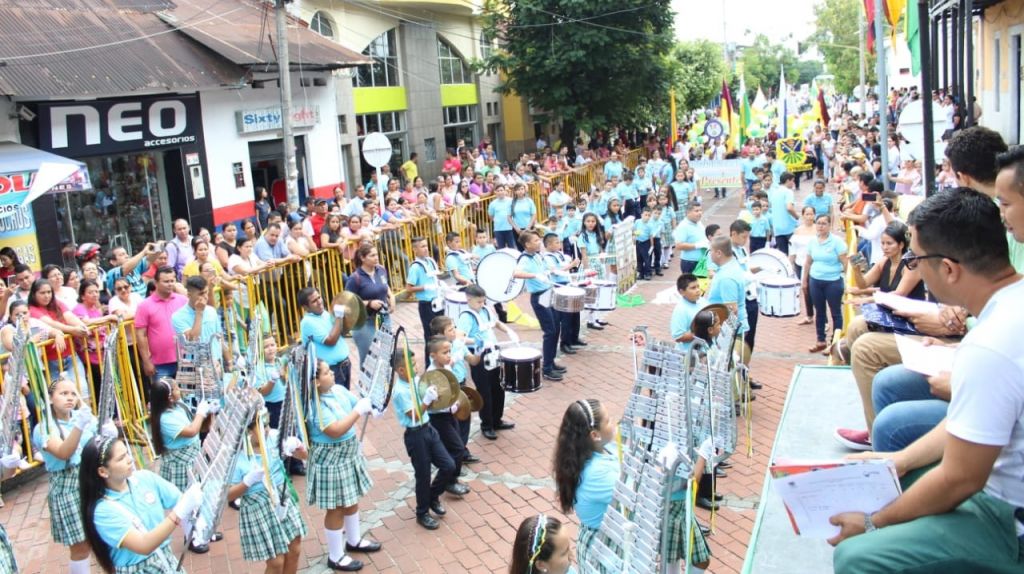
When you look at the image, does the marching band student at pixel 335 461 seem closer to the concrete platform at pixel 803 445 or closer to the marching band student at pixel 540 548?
the marching band student at pixel 540 548

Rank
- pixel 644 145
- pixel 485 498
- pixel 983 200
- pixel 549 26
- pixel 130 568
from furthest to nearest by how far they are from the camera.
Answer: pixel 644 145 → pixel 549 26 → pixel 485 498 → pixel 130 568 → pixel 983 200

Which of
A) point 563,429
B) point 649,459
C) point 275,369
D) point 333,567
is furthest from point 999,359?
point 275,369

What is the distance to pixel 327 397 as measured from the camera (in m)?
6.29

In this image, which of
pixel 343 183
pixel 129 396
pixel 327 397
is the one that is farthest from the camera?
pixel 343 183

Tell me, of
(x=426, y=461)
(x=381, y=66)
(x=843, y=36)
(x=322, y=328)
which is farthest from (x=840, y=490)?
(x=843, y=36)

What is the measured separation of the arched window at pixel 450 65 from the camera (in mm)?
29578

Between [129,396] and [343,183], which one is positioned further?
[343,183]

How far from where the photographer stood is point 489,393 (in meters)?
8.90

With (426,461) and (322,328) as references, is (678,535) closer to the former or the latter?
(426,461)

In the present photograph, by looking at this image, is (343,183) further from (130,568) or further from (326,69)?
(130,568)

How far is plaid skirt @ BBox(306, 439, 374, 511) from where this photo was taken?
248 inches

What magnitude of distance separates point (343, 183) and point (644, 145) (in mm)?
14107

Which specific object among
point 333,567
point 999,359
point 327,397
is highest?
point 999,359

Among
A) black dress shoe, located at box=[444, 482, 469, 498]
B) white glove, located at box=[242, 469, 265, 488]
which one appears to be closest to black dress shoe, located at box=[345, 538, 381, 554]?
black dress shoe, located at box=[444, 482, 469, 498]
